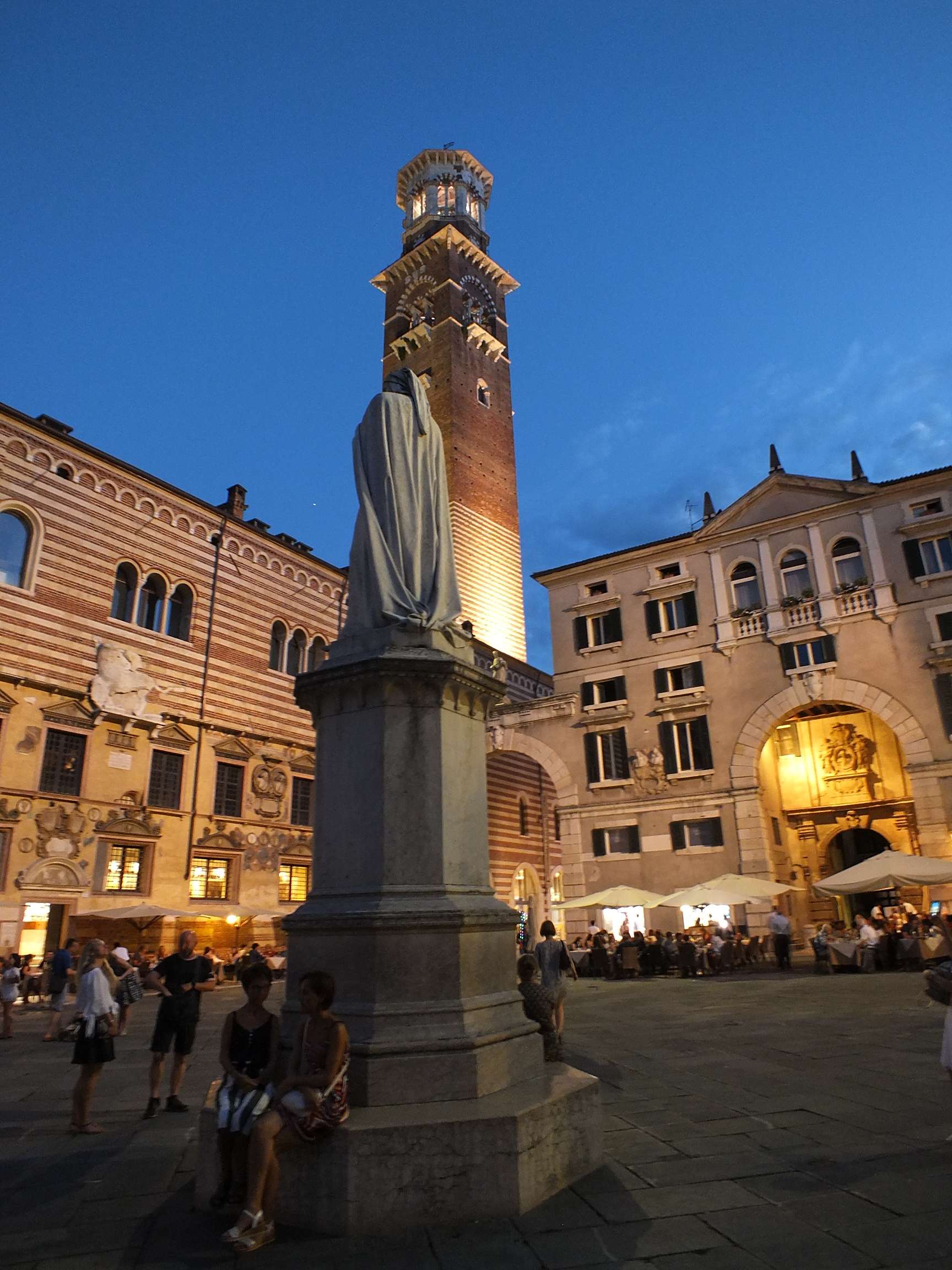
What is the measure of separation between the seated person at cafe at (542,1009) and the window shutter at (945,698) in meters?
20.3

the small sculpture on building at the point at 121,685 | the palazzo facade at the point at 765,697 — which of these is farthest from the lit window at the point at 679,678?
the small sculpture on building at the point at 121,685

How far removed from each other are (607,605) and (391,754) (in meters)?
24.7

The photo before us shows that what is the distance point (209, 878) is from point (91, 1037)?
62.0 ft

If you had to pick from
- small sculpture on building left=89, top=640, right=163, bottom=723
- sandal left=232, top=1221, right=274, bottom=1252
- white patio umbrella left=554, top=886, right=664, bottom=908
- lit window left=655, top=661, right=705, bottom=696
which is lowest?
sandal left=232, top=1221, right=274, bottom=1252

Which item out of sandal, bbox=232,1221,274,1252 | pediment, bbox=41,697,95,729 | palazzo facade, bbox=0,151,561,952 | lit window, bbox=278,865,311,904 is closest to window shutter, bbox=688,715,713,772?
palazzo facade, bbox=0,151,561,952

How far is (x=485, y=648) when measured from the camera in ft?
130

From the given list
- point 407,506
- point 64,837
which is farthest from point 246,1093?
point 64,837

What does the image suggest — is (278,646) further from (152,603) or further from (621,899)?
(621,899)

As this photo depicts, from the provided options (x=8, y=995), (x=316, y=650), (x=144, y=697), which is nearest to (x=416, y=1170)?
(x=8, y=995)

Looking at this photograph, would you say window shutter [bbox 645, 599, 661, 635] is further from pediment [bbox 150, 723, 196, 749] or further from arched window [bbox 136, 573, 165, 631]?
arched window [bbox 136, 573, 165, 631]

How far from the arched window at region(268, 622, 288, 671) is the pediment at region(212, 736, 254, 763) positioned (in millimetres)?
3241

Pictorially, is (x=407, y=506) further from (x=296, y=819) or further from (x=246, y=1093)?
(x=296, y=819)

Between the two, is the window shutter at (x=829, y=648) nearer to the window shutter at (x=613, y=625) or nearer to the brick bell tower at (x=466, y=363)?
the window shutter at (x=613, y=625)

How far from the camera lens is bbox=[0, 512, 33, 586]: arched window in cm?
2167
